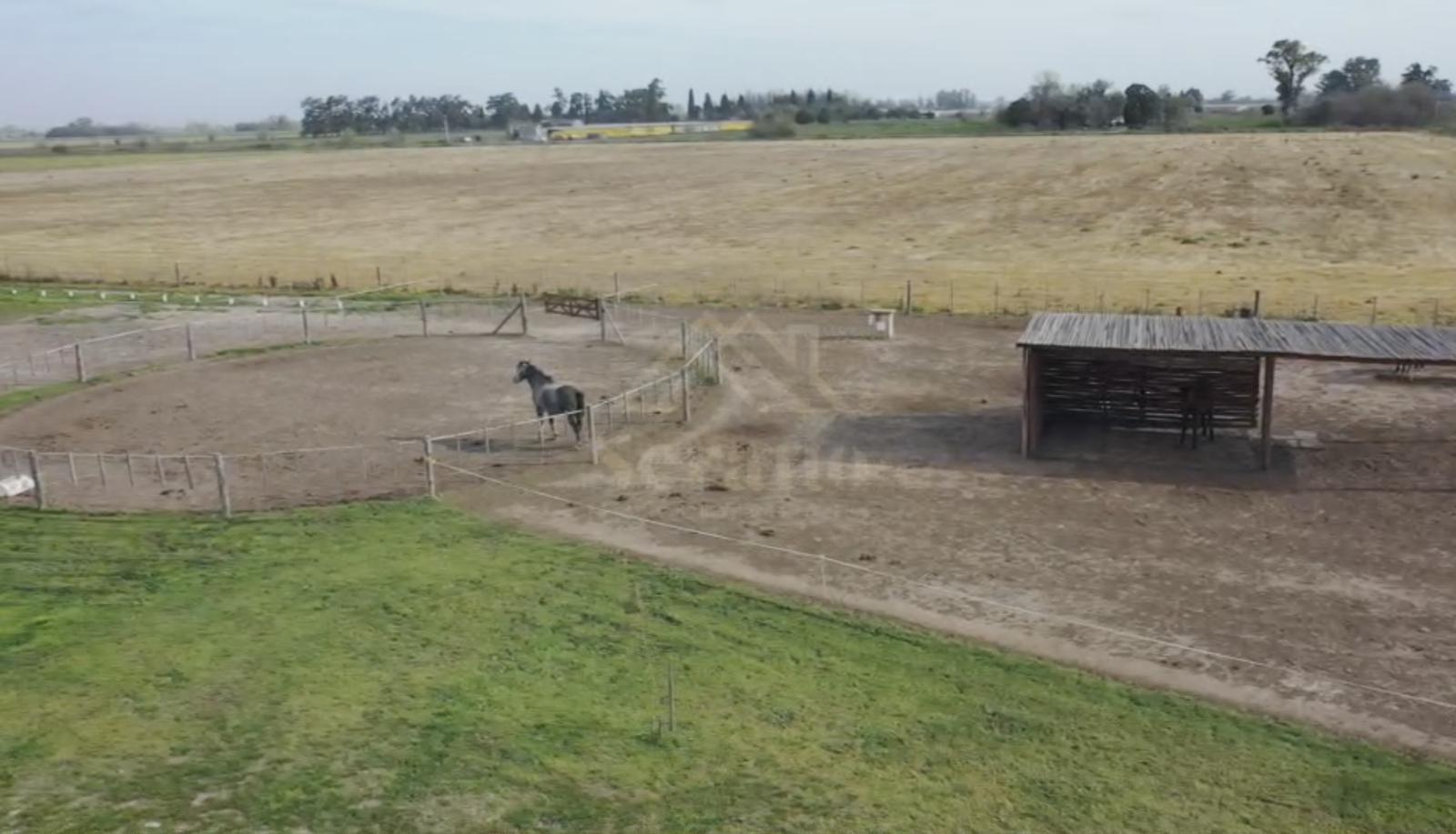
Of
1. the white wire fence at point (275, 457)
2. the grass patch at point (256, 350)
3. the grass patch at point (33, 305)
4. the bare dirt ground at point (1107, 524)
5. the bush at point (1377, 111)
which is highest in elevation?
the bush at point (1377, 111)

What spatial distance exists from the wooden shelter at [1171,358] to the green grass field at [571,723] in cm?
1151

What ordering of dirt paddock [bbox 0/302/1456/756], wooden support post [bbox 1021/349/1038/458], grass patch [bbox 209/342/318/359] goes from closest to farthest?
dirt paddock [bbox 0/302/1456/756] < wooden support post [bbox 1021/349/1038/458] < grass patch [bbox 209/342/318/359]

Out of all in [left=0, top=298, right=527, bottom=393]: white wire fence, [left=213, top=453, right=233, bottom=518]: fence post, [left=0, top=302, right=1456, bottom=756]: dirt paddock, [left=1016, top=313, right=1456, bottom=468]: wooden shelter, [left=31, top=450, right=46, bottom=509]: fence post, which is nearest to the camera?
[left=0, top=302, right=1456, bottom=756]: dirt paddock

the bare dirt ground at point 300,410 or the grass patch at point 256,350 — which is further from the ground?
the grass patch at point 256,350

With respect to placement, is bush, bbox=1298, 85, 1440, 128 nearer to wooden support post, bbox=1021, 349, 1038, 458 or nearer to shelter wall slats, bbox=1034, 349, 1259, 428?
shelter wall slats, bbox=1034, 349, 1259, 428

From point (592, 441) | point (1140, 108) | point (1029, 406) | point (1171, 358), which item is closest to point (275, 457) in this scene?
point (592, 441)

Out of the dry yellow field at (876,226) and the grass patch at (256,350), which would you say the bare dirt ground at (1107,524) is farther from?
the dry yellow field at (876,226)

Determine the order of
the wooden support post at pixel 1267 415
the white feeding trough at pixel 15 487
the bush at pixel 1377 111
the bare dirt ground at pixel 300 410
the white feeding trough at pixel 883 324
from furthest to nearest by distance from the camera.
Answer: the bush at pixel 1377 111, the white feeding trough at pixel 883 324, the bare dirt ground at pixel 300 410, the wooden support post at pixel 1267 415, the white feeding trough at pixel 15 487

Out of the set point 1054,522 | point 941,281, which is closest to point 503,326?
point 941,281

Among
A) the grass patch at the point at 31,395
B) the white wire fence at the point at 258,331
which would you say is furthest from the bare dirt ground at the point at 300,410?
the grass patch at the point at 31,395

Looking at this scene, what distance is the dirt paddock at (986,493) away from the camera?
17.5 m

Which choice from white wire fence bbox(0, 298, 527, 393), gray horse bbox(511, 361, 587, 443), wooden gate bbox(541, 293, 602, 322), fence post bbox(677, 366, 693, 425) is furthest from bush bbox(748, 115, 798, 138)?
gray horse bbox(511, 361, 587, 443)

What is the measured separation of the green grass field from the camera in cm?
1277

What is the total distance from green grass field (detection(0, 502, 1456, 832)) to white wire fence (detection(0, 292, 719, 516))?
4.40 m
